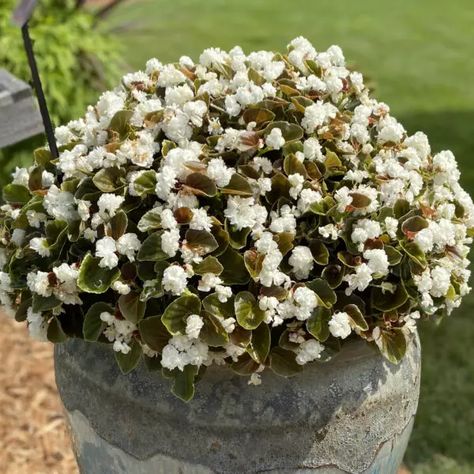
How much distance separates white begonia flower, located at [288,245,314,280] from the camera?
200cm

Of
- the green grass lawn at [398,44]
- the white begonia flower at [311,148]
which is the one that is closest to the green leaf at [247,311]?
the white begonia flower at [311,148]

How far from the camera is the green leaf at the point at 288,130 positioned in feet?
A: 7.09

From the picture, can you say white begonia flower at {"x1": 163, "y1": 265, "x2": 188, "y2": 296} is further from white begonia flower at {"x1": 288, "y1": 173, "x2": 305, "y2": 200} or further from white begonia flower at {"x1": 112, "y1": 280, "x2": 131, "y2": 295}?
white begonia flower at {"x1": 288, "y1": 173, "x2": 305, "y2": 200}

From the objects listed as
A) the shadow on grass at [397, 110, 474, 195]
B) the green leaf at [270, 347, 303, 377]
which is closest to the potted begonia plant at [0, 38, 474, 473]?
the green leaf at [270, 347, 303, 377]

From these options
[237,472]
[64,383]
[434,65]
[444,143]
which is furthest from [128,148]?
[434,65]

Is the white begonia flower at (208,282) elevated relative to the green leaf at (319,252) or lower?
elevated

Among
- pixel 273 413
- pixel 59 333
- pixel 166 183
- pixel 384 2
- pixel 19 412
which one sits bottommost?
pixel 384 2

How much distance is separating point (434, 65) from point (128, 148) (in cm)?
696

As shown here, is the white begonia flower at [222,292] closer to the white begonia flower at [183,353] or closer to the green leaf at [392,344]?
the white begonia flower at [183,353]

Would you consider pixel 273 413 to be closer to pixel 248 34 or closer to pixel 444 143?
pixel 444 143

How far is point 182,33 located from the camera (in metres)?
9.55

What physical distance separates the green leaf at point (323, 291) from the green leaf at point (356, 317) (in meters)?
0.06

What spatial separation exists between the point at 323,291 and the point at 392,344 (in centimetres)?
26

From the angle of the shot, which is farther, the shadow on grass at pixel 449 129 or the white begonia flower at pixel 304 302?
→ the shadow on grass at pixel 449 129
